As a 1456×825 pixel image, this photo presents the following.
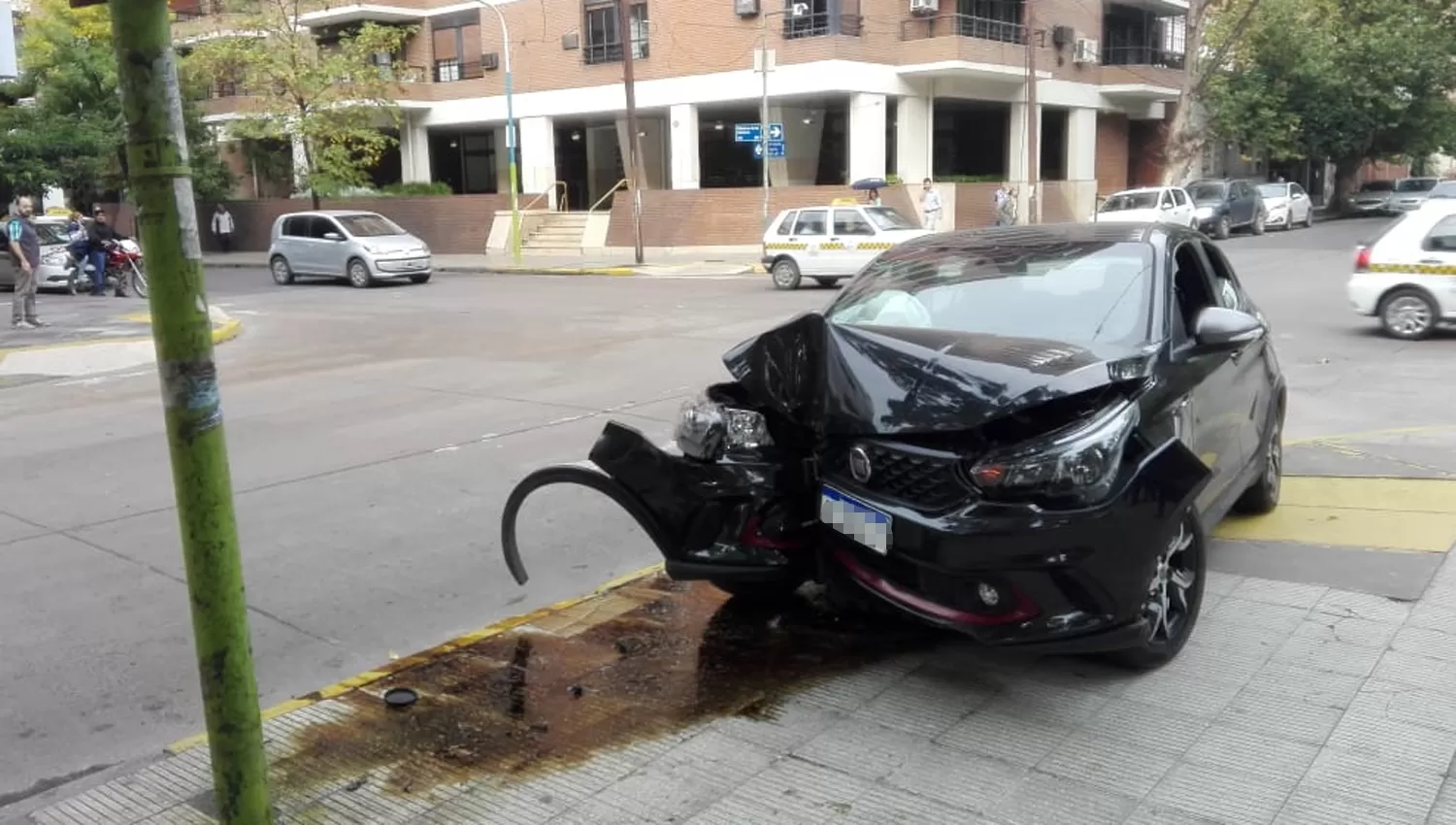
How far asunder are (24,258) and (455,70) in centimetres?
2567

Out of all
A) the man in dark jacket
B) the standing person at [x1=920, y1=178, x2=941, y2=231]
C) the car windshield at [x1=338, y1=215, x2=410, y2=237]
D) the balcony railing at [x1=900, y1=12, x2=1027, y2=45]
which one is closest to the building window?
the balcony railing at [x1=900, y1=12, x2=1027, y2=45]

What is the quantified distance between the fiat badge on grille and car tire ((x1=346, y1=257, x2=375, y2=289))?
2396 cm

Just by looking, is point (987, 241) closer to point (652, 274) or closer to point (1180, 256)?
point (1180, 256)

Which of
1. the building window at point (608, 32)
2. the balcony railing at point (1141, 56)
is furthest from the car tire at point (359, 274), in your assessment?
the balcony railing at point (1141, 56)

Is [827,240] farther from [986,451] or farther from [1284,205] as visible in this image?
[1284,205]

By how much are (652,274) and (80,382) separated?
53.8ft

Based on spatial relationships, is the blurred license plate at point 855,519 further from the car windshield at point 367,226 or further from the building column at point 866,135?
the building column at point 866,135

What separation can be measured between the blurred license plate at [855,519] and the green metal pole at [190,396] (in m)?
2.01

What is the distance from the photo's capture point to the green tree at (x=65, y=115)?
3516 centimetres

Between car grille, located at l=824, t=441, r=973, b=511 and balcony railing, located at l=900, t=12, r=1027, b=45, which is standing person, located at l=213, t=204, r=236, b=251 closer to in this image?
balcony railing, located at l=900, t=12, r=1027, b=45

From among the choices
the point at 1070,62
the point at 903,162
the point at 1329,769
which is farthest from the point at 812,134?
the point at 1329,769

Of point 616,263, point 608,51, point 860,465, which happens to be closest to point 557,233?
point 608,51

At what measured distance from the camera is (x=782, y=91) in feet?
108

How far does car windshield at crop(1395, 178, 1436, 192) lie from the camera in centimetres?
4588
